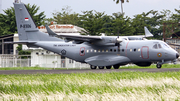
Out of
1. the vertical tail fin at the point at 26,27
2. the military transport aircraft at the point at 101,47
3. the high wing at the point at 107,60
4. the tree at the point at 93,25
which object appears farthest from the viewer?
the tree at the point at 93,25

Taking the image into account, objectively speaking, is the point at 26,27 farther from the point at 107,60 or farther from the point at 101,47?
the point at 107,60

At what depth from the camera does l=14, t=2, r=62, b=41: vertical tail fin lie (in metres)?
30.2

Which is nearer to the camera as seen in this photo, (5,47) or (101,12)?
(101,12)

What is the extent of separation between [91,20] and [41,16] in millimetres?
30699

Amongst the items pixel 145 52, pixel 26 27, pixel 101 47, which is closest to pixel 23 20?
pixel 26 27

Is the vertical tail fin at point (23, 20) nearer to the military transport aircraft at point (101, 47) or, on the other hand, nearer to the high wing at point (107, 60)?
the military transport aircraft at point (101, 47)

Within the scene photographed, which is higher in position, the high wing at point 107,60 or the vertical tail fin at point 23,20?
the vertical tail fin at point 23,20

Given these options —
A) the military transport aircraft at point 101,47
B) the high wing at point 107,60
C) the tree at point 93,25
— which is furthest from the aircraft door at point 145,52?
the tree at point 93,25

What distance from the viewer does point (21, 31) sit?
101ft

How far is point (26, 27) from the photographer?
30.8m

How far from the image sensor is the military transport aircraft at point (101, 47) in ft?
82.9

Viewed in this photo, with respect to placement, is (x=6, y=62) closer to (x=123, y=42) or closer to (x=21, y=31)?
(x=21, y=31)

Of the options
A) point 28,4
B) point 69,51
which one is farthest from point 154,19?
point 69,51

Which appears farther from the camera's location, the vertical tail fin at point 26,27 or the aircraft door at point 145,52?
the vertical tail fin at point 26,27
